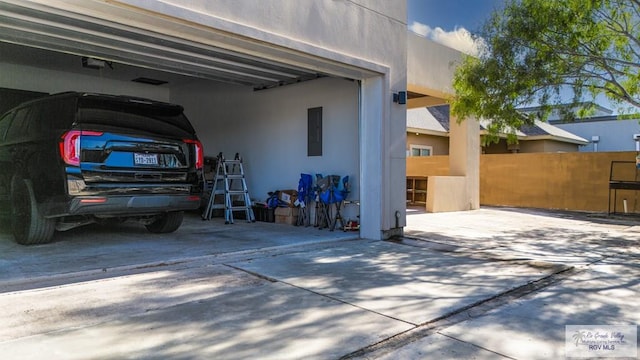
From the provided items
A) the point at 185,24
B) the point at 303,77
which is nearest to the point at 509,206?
the point at 303,77

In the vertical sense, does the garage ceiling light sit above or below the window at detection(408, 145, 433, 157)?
above

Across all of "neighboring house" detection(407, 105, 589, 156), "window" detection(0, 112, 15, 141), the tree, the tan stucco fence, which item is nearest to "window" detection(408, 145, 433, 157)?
"neighboring house" detection(407, 105, 589, 156)

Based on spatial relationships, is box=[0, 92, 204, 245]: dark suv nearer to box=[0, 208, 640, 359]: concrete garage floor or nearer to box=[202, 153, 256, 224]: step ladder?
box=[0, 208, 640, 359]: concrete garage floor

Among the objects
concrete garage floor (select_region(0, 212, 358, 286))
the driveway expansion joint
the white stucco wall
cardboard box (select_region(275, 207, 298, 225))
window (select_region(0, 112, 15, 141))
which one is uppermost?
→ the white stucco wall

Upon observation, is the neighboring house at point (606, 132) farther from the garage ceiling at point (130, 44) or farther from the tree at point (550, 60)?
the garage ceiling at point (130, 44)

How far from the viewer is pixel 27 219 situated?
5.88 metres

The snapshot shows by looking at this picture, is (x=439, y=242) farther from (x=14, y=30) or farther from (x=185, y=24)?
(x=14, y=30)

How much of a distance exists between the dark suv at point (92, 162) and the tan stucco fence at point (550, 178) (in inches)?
460

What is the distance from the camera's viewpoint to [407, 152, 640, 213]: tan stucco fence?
13520mm

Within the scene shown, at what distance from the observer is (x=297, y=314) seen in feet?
12.4

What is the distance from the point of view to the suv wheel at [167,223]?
23.8 feet

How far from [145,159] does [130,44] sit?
71.1 inches

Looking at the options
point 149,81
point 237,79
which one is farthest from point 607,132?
point 149,81

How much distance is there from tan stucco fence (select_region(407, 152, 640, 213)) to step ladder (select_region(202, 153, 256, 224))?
851cm
